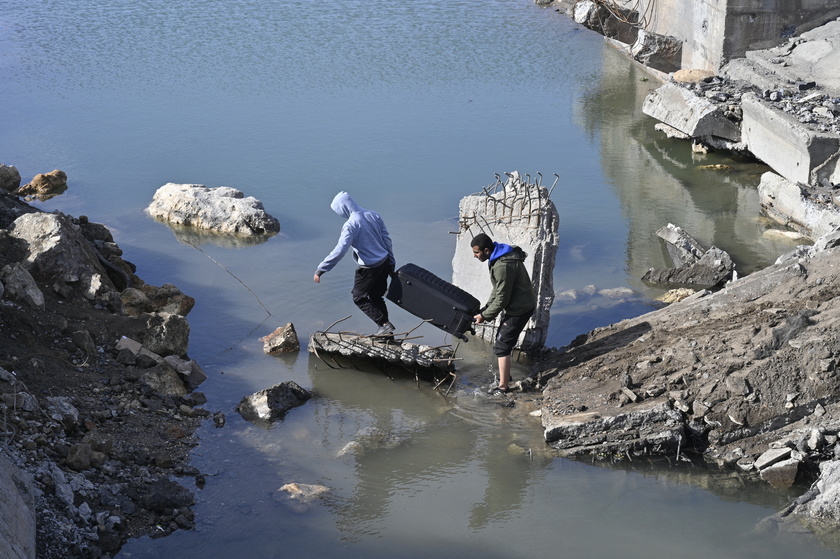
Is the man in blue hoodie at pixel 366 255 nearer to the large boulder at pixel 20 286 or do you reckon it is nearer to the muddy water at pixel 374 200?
the muddy water at pixel 374 200

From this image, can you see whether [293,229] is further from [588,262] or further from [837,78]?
[837,78]

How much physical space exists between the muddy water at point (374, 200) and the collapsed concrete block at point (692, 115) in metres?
0.56

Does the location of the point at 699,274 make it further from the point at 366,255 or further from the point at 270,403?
the point at 270,403

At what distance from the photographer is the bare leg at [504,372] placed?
27.8 ft

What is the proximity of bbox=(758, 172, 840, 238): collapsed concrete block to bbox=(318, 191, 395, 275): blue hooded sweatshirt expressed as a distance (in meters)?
6.46

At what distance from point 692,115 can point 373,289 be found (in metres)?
8.78

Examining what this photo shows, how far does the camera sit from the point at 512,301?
8320mm

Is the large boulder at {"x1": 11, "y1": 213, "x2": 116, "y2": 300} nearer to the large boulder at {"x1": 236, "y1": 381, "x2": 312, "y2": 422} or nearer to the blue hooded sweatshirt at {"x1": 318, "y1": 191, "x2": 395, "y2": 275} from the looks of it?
the large boulder at {"x1": 236, "y1": 381, "x2": 312, "y2": 422}

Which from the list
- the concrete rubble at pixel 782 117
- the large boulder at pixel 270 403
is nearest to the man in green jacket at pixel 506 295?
the large boulder at pixel 270 403

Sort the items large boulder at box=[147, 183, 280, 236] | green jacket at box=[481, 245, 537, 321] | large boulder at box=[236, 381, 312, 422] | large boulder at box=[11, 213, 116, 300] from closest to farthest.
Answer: green jacket at box=[481, 245, 537, 321] → large boulder at box=[236, 381, 312, 422] → large boulder at box=[11, 213, 116, 300] → large boulder at box=[147, 183, 280, 236]

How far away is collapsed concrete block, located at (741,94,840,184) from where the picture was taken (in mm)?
13039

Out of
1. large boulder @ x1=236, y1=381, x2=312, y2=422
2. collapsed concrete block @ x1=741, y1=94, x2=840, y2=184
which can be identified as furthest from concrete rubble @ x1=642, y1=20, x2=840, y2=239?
large boulder @ x1=236, y1=381, x2=312, y2=422

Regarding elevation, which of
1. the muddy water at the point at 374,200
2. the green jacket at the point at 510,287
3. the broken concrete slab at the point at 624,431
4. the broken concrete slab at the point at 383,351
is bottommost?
the muddy water at the point at 374,200

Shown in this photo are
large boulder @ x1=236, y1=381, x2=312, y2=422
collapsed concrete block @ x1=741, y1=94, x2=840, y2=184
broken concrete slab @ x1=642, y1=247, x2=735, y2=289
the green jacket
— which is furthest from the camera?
collapsed concrete block @ x1=741, y1=94, x2=840, y2=184
